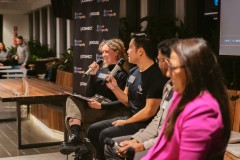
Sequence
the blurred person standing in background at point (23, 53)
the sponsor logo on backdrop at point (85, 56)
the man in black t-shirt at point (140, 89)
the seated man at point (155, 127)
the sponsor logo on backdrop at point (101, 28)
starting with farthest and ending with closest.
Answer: the blurred person standing in background at point (23, 53) < the sponsor logo on backdrop at point (85, 56) < the sponsor logo on backdrop at point (101, 28) < the man in black t-shirt at point (140, 89) < the seated man at point (155, 127)

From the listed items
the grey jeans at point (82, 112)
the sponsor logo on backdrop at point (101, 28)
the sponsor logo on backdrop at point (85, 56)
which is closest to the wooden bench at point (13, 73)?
the sponsor logo on backdrop at point (85, 56)

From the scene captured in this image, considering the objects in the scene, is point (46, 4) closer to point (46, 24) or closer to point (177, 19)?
point (46, 24)

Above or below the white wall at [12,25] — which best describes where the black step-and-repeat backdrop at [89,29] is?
below

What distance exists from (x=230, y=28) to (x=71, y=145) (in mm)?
1888

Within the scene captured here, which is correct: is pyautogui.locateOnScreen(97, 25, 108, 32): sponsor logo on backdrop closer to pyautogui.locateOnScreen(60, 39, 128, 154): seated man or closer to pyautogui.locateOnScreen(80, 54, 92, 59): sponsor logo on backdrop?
pyautogui.locateOnScreen(80, 54, 92, 59): sponsor logo on backdrop

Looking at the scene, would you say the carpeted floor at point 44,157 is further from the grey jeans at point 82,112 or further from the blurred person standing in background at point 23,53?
the blurred person standing in background at point 23,53

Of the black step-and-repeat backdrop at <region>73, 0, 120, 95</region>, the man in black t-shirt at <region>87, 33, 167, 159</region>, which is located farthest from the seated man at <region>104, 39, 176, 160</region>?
the black step-and-repeat backdrop at <region>73, 0, 120, 95</region>

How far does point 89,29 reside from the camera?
5.05 m

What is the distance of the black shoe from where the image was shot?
149 inches

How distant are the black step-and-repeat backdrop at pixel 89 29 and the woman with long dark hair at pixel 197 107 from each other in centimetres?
304

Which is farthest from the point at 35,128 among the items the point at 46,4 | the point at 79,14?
the point at 46,4

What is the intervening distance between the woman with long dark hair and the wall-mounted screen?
2471 millimetres

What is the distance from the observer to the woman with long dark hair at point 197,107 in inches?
59.2

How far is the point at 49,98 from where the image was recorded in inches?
193
